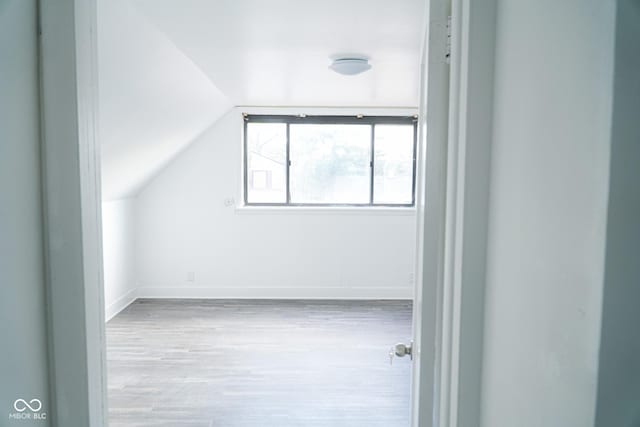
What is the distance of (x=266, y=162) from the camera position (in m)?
4.52

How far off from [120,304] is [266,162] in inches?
86.3

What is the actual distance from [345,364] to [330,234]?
1.76m

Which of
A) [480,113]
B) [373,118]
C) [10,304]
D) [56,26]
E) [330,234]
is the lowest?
[330,234]

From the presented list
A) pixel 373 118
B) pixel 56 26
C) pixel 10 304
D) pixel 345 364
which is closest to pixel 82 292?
pixel 10 304

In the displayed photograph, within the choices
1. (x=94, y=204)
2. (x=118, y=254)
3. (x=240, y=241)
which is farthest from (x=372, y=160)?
(x=94, y=204)

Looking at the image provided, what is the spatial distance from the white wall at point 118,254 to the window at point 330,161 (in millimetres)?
1323

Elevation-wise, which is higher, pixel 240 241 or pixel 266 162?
pixel 266 162

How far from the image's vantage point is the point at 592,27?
0.41 metres

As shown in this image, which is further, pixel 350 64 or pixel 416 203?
pixel 350 64

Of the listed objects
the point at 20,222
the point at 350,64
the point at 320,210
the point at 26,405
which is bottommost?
the point at 26,405

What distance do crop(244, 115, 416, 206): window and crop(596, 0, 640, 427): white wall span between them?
4.18 metres

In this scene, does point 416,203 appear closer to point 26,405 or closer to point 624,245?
point 624,245

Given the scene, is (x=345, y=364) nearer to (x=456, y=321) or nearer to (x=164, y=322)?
(x=164, y=322)

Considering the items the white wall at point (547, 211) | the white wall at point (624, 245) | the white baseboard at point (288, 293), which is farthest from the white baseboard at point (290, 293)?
the white wall at point (624, 245)
